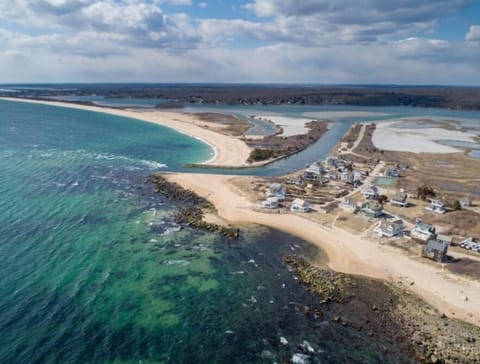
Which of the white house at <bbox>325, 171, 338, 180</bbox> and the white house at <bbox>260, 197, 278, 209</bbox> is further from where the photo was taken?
the white house at <bbox>325, 171, 338, 180</bbox>

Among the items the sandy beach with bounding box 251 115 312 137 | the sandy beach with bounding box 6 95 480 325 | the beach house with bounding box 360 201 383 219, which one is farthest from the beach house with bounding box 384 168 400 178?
the sandy beach with bounding box 251 115 312 137

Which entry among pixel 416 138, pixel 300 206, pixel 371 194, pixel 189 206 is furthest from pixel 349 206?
pixel 416 138

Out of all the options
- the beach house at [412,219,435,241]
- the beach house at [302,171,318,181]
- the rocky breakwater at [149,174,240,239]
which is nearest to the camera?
the beach house at [412,219,435,241]

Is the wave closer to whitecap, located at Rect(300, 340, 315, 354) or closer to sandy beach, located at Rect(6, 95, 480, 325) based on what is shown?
sandy beach, located at Rect(6, 95, 480, 325)

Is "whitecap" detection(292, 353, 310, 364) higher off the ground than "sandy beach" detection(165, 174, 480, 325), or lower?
lower

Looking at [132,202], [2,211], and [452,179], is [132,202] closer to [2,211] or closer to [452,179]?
[2,211]

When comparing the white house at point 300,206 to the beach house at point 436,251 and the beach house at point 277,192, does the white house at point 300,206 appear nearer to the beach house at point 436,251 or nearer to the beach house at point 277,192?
the beach house at point 277,192

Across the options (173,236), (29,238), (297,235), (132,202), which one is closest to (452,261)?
(297,235)
